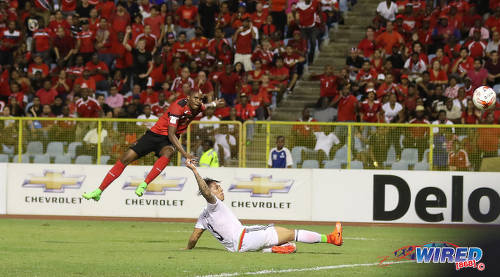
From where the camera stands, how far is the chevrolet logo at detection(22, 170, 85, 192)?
18625mm

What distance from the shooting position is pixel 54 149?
18594 mm

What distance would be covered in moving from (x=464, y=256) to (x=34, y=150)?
49.8 feet

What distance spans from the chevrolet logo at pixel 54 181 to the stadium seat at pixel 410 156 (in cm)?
734

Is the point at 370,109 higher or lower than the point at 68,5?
lower

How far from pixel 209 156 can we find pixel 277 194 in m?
1.78

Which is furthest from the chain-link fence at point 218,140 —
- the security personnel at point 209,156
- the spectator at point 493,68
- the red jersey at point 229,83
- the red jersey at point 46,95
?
the spectator at point 493,68

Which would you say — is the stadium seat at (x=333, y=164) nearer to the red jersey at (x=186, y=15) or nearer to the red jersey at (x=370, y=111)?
the red jersey at (x=370, y=111)

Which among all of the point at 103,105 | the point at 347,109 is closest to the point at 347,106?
the point at 347,109

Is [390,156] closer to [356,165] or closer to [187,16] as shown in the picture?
[356,165]

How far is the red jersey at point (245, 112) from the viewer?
2020cm

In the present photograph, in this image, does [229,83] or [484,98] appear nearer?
[484,98]

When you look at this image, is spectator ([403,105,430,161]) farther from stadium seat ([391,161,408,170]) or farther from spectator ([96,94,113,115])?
spectator ([96,94,113,115])

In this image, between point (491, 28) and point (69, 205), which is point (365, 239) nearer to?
point (69, 205)

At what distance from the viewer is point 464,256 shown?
4.92 meters
